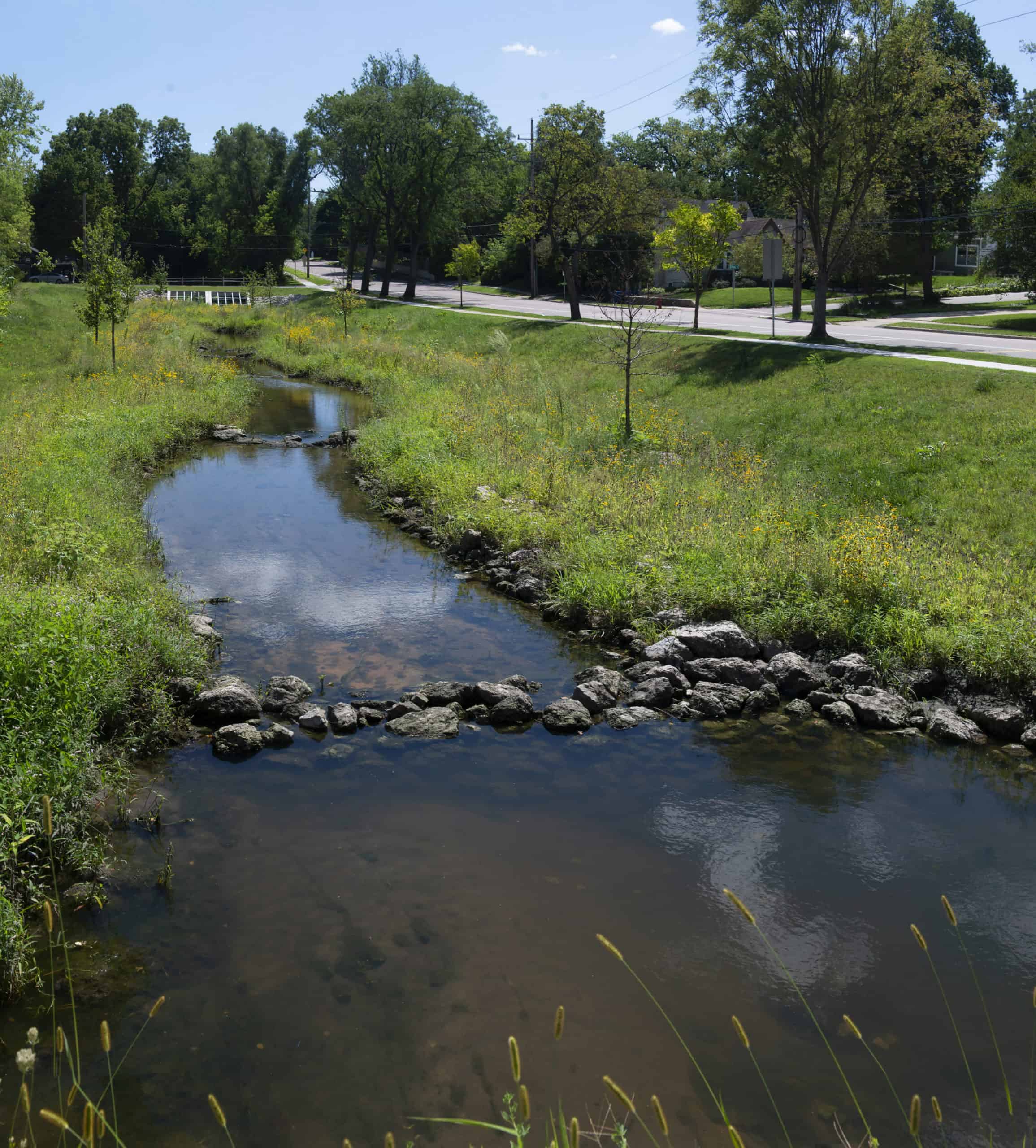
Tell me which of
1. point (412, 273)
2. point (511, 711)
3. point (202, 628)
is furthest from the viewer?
point (412, 273)

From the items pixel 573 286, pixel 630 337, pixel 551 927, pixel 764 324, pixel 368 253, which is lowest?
pixel 551 927

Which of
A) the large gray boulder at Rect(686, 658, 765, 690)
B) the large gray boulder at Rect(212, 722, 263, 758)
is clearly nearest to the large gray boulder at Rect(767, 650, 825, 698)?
the large gray boulder at Rect(686, 658, 765, 690)

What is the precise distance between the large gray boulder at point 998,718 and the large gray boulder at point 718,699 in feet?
8.61

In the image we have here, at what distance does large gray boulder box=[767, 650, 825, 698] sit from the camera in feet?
40.5

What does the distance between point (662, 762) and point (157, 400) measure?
73.8 feet

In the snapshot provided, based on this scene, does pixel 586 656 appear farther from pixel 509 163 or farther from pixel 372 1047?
pixel 509 163

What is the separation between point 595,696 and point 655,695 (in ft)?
2.48

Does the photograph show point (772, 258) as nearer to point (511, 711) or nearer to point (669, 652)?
point (669, 652)

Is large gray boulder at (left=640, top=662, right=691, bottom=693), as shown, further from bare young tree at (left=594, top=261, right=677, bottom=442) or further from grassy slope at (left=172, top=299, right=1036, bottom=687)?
bare young tree at (left=594, top=261, right=677, bottom=442)

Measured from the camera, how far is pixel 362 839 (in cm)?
Result: 916

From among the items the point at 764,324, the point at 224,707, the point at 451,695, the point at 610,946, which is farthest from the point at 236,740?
the point at 764,324

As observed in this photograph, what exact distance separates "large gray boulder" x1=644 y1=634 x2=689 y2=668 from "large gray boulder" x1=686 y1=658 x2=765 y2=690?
0.23 m

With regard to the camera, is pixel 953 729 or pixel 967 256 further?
pixel 967 256

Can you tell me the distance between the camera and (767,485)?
1933 cm
